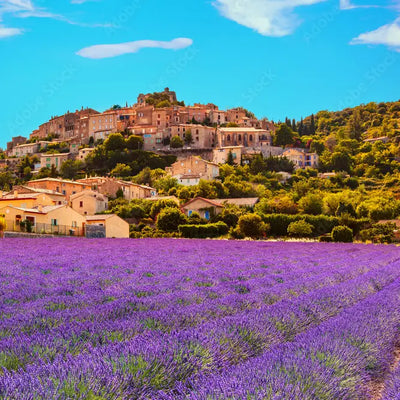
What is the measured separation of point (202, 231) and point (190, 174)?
1772 inches

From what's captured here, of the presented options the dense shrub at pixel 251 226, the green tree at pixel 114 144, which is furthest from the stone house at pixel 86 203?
the green tree at pixel 114 144

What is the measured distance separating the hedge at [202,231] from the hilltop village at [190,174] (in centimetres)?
11

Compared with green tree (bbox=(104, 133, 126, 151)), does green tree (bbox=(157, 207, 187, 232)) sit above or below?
below

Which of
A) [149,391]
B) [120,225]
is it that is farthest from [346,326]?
[120,225]

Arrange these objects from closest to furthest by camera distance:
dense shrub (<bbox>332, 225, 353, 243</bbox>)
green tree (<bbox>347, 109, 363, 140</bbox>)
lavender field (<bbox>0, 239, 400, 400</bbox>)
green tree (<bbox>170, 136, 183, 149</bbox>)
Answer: lavender field (<bbox>0, 239, 400, 400</bbox>), dense shrub (<bbox>332, 225, 353, 243</bbox>), green tree (<bbox>170, 136, 183, 149</bbox>), green tree (<bbox>347, 109, 363, 140</bbox>)

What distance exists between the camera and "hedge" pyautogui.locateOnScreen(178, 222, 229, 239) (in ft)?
143

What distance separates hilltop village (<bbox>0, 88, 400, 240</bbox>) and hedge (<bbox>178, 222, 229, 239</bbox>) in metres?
0.11

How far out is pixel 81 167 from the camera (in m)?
110

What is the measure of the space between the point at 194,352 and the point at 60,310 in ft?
8.85

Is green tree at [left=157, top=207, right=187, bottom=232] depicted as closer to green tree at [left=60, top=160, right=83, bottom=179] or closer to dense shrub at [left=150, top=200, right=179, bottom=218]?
dense shrub at [left=150, top=200, right=179, bottom=218]

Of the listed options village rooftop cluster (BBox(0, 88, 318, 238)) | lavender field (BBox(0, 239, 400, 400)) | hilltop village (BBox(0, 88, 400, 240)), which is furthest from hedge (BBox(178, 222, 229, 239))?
lavender field (BBox(0, 239, 400, 400))

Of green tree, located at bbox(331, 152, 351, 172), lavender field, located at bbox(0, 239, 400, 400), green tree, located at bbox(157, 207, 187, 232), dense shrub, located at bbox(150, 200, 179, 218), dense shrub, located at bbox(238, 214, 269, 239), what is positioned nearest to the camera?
lavender field, located at bbox(0, 239, 400, 400)

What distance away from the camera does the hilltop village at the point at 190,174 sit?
153 feet

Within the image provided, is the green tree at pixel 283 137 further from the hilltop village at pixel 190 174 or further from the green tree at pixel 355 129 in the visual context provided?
the green tree at pixel 355 129
